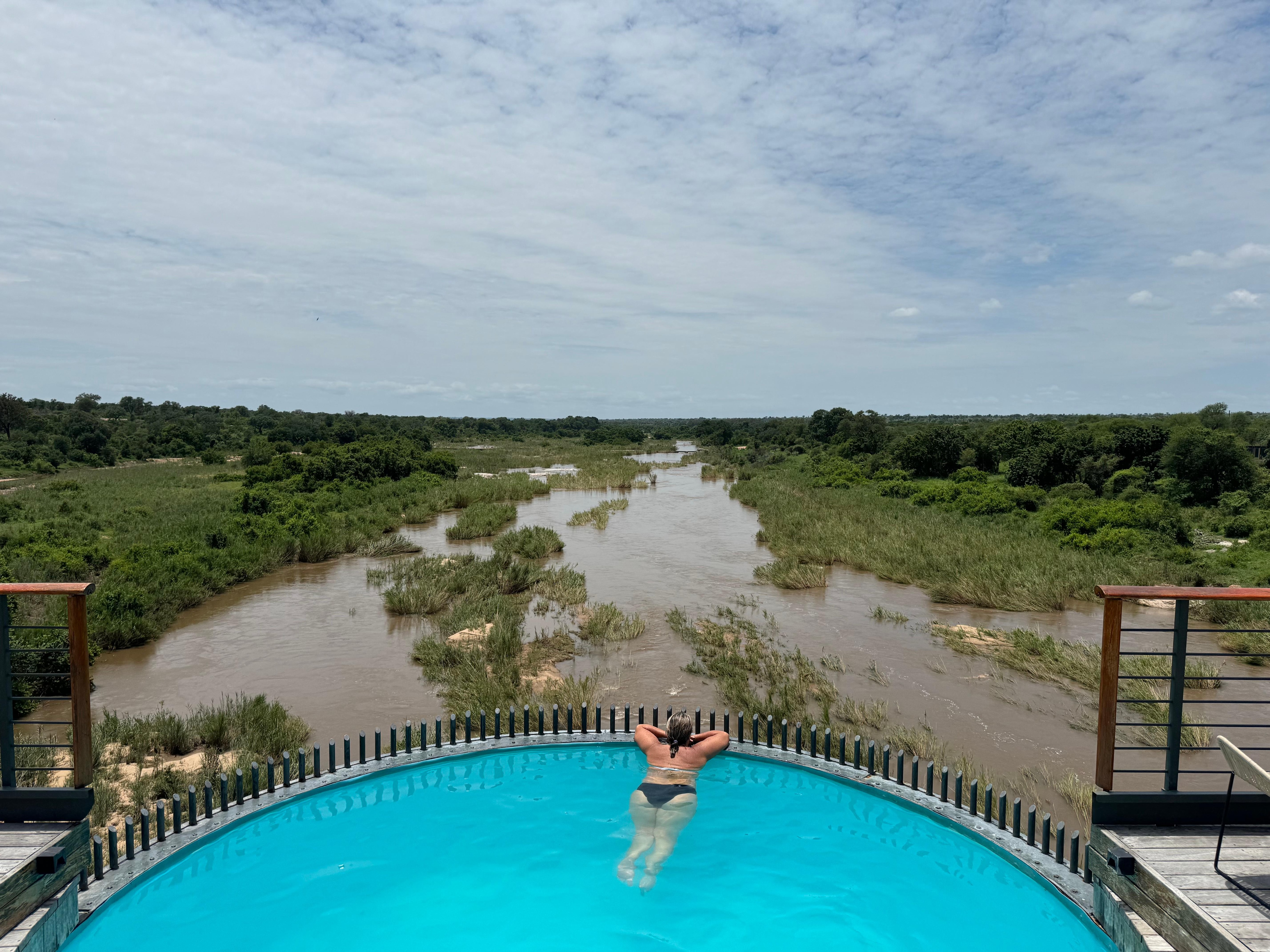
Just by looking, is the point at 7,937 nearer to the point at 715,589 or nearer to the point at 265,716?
the point at 265,716

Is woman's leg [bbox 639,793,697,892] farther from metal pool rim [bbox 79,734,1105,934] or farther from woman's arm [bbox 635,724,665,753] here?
metal pool rim [bbox 79,734,1105,934]

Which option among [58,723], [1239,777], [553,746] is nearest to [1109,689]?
[1239,777]

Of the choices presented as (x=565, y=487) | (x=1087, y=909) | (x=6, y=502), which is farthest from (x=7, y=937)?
(x=565, y=487)

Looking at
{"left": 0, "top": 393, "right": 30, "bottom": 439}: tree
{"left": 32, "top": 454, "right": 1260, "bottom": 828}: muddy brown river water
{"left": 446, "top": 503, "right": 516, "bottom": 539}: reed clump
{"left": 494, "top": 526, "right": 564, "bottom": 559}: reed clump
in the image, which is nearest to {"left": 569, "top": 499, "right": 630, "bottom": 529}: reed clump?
{"left": 446, "top": 503, "right": 516, "bottom": 539}: reed clump

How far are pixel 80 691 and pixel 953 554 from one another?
19.3m

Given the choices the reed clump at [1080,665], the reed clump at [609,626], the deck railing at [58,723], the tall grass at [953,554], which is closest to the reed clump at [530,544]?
the reed clump at [609,626]

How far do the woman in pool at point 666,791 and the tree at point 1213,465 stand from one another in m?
27.5

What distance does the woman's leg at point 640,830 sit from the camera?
6.13 meters

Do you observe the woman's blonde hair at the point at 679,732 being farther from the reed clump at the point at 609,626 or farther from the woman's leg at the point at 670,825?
the reed clump at the point at 609,626

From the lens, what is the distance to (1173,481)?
27.1m

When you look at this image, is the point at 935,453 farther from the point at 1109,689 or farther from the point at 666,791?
the point at 1109,689

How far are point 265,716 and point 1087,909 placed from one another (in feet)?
27.7

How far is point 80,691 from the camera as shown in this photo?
4508 mm

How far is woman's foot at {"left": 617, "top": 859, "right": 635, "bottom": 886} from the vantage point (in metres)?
5.91
